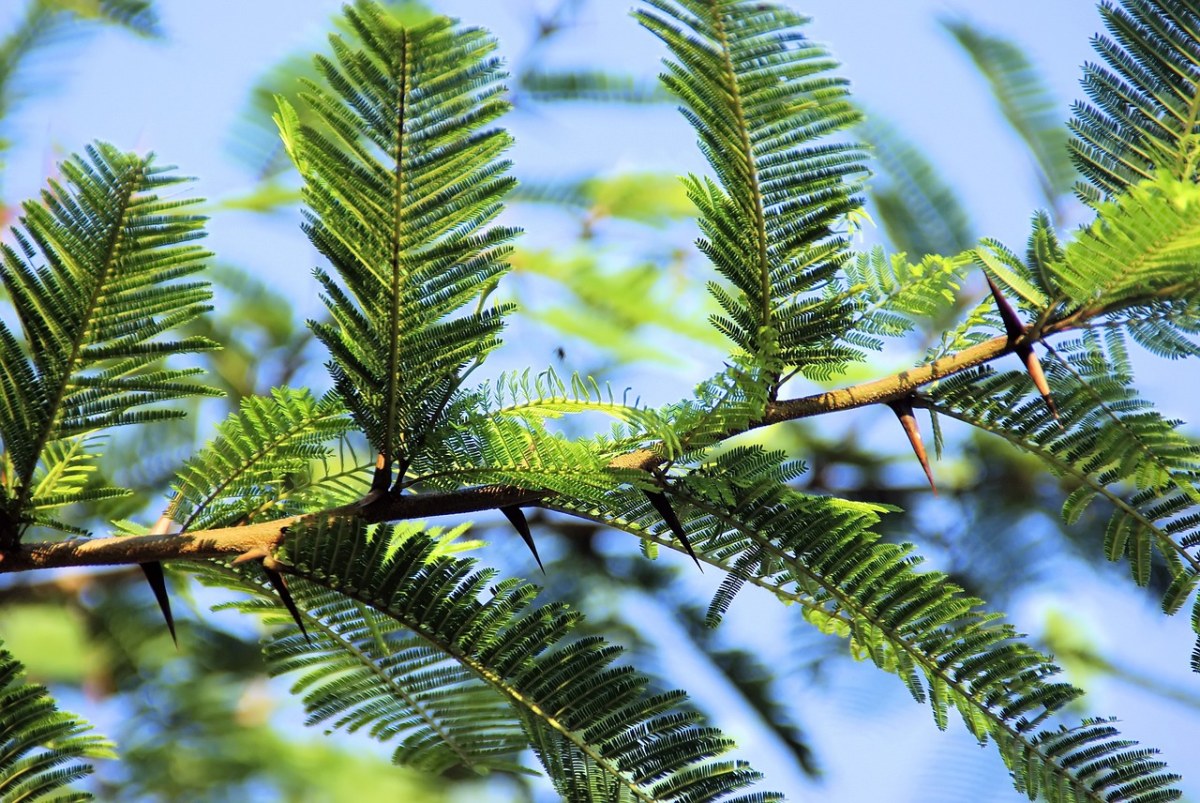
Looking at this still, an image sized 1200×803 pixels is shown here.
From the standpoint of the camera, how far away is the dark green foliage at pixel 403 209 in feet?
2.32

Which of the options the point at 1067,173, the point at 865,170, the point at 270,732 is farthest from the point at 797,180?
the point at 270,732

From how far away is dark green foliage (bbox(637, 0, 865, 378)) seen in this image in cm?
72

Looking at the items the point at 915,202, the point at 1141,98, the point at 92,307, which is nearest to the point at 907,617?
the point at 1141,98

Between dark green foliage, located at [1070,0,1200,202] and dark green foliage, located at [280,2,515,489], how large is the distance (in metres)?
0.45

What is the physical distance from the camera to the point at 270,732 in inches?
83.7

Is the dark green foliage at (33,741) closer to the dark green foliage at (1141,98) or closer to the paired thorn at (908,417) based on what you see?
the paired thorn at (908,417)

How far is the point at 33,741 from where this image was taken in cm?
86

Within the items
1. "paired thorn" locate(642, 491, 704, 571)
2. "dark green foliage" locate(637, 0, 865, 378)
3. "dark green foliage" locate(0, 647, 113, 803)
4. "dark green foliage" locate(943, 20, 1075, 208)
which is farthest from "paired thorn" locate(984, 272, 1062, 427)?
"dark green foliage" locate(943, 20, 1075, 208)

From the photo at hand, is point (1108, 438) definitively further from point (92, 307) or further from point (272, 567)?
point (92, 307)

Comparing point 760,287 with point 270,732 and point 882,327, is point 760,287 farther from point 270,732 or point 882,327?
point 270,732

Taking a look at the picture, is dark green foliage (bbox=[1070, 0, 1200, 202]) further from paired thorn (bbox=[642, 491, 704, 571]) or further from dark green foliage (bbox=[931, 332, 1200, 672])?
paired thorn (bbox=[642, 491, 704, 571])

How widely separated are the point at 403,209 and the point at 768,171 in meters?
0.25

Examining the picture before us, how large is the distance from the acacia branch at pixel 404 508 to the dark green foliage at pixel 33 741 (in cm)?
A: 12

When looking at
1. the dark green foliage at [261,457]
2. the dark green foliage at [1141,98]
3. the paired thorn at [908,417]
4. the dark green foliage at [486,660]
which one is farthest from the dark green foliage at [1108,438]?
the dark green foliage at [261,457]
